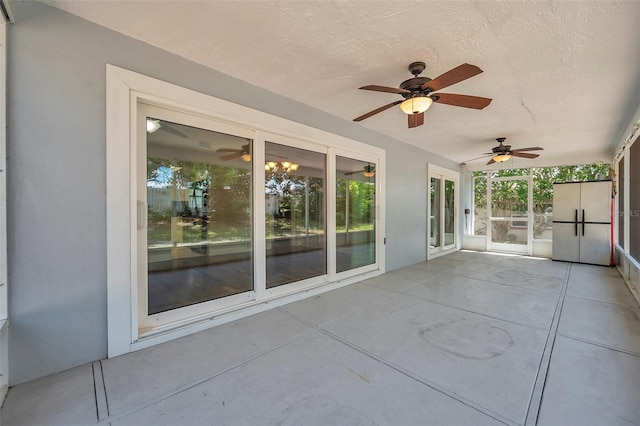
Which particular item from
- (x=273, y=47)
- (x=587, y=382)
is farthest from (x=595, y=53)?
(x=273, y=47)

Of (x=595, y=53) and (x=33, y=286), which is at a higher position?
(x=595, y=53)

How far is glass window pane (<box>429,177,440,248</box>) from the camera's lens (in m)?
6.59

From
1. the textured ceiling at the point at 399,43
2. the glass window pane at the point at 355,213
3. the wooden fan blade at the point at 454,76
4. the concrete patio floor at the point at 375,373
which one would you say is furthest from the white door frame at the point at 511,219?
the wooden fan blade at the point at 454,76

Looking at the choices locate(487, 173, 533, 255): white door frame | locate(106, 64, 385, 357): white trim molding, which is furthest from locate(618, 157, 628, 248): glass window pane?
locate(106, 64, 385, 357): white trim molding

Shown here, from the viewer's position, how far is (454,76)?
218 cm

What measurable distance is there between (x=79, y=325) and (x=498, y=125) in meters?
5.82

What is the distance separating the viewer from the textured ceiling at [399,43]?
189cm

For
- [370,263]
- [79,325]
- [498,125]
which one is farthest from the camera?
[370,263]

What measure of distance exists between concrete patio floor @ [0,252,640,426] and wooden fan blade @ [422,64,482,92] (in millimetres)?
2293

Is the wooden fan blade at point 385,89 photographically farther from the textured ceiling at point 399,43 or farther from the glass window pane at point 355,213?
the glass window pane at point 355,213

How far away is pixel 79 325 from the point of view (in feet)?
6.64

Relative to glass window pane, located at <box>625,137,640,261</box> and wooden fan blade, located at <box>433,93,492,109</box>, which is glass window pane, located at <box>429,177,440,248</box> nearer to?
glass window pane, located at <box>625,137,640,261</box>

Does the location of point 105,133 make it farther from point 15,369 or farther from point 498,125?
point 498,125

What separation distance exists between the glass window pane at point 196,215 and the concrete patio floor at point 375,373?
20.5 inches
